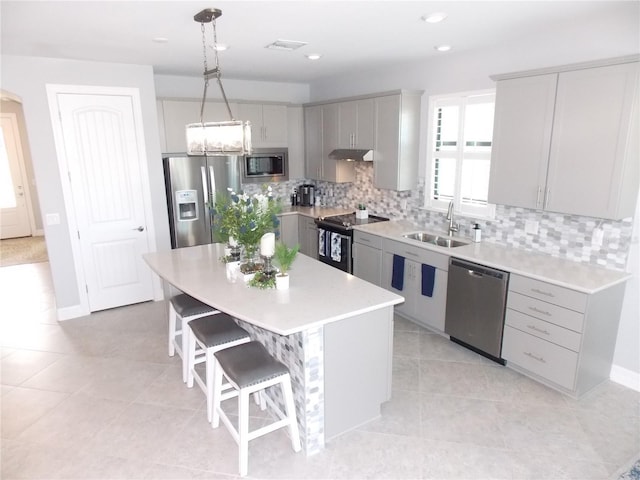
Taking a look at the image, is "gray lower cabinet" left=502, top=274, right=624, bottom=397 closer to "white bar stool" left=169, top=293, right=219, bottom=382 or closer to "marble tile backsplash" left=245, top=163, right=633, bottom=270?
"marble tile backsplash" left=245, top=163, right=633, bottom=270

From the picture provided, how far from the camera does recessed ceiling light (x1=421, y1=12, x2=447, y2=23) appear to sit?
2833mm

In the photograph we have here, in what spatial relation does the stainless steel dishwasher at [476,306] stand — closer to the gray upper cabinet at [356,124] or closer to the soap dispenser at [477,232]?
the soap dispenser at [477,232]

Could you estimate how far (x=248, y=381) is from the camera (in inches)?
93.1

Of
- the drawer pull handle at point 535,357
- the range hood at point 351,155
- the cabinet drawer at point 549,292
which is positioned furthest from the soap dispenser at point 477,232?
the range hood at point 351,155

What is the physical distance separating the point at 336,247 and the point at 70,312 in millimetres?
3143

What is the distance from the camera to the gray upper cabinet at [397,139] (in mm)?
4531

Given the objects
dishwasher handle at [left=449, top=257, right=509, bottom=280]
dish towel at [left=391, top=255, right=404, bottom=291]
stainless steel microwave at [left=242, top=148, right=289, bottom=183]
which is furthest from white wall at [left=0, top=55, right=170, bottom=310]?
dishwasher handle at [left=449, top=257, right=509, bottom=280]

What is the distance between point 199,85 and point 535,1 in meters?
4.20

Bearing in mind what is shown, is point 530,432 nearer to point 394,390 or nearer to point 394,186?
point 394,390

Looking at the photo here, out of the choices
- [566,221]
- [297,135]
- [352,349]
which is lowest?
[352,349]

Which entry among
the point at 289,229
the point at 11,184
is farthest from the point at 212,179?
the point at 11,184

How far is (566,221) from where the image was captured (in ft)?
11.4

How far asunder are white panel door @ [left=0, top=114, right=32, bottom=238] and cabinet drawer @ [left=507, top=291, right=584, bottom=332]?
9.31 meters

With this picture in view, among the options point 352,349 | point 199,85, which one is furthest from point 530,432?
point 199,85
